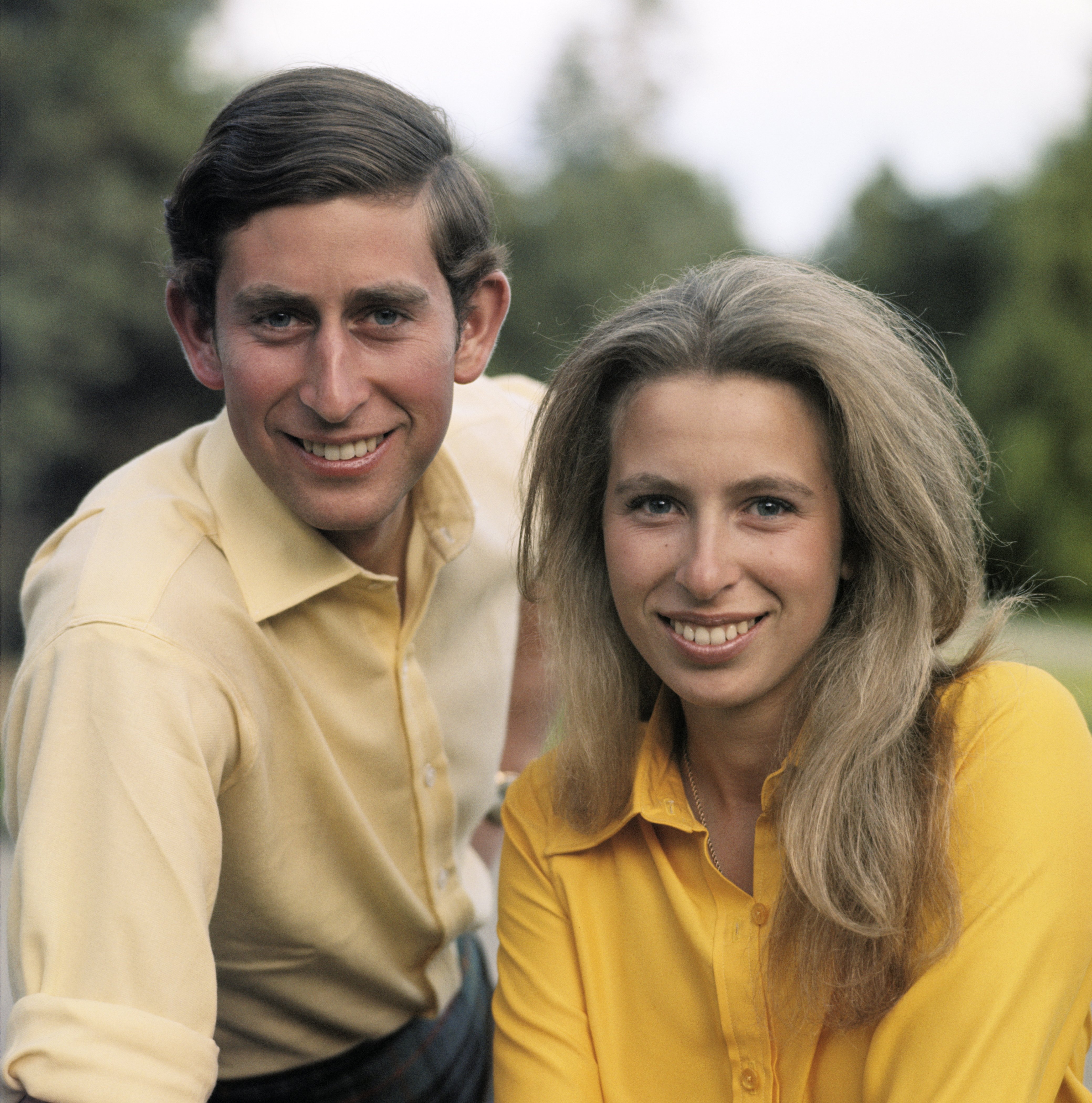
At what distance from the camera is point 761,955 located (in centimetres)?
188

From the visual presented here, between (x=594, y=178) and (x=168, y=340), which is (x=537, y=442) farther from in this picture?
(x=594, y=178)

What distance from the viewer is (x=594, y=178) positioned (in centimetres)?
1953

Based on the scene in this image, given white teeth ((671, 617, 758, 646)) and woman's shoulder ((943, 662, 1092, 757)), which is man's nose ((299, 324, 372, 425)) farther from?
woman's shoulder ((943, 662, 1092, 757))

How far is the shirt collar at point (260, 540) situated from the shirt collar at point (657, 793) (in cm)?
57

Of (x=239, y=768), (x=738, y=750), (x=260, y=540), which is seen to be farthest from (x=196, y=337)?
(x=738, y=750)

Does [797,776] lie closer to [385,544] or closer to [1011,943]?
[1011,943]

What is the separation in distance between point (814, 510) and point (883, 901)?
1.84ft

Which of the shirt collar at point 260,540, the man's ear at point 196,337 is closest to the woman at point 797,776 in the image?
the shirt collar at point 260,540

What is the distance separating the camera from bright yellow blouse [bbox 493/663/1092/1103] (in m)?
1.67

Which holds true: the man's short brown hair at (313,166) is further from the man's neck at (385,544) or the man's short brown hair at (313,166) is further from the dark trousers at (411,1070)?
the dark trousers at (411,1070)

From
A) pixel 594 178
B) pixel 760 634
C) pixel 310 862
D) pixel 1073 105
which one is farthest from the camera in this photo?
pixel 594 178

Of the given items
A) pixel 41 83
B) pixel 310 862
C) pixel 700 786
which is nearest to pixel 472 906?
pixel 310 862

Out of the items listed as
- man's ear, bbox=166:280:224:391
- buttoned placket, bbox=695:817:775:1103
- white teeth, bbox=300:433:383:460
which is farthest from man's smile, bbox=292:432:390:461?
buttoned placket, bbox=695:817:775:1103

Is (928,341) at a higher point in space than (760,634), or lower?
higher
